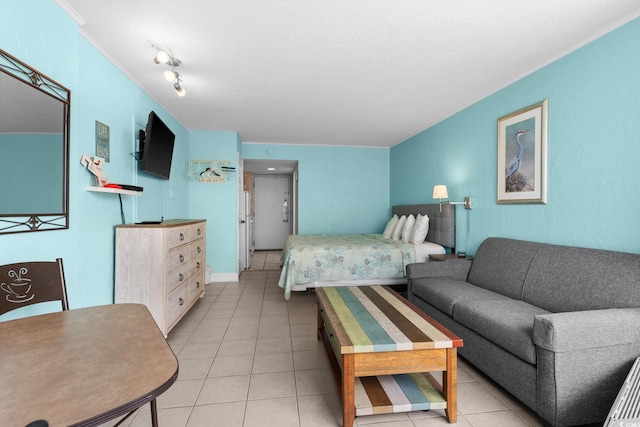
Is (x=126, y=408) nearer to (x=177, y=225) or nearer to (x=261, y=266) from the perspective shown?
(x=177, y=225)

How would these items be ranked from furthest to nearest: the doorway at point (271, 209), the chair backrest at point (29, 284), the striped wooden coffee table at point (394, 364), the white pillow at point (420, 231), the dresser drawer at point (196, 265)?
the doorway at point (271, 209) → the white pillow at point (420, 231) → the dresser drawer at point (196, 265) → the striped wooden coffee table at point (394, 364) → the chair backrest at point (29, 284)

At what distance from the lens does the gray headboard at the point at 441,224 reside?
3.96 metres

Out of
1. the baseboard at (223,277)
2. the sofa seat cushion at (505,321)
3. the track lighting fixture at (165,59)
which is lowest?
the baseboard at (223,277)

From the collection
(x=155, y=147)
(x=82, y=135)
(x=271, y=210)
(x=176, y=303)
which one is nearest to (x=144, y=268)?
(x=176, y=303)

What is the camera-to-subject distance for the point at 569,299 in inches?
82.7

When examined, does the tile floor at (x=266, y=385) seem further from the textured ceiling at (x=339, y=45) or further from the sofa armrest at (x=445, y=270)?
the textured ceiling at (x=339, y=45)

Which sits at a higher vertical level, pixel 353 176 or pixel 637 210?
pixel 353 176

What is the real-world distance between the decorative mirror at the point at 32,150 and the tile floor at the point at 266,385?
131 centimetres

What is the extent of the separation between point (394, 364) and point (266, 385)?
0.97 metres

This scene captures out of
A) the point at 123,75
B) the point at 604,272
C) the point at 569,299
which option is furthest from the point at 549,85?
the point at 123,75

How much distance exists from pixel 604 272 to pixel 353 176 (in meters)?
4.51

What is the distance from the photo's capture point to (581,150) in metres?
2.35

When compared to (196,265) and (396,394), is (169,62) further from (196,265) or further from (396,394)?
(396,394)

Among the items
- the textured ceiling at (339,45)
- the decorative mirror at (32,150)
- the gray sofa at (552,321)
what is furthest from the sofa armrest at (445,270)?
the decorative mirror at (32,150)
